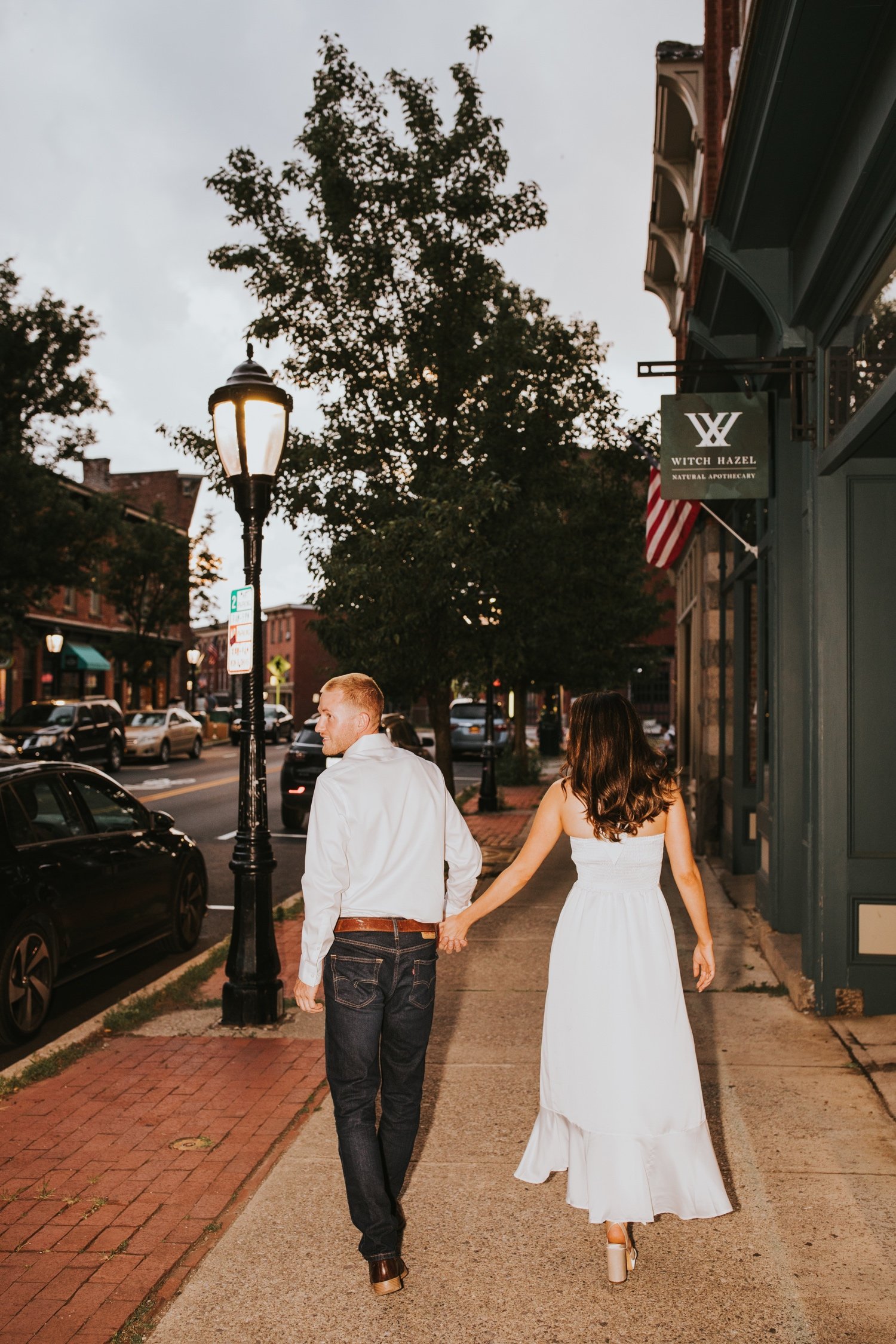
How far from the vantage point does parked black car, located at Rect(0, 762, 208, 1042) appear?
649 cm

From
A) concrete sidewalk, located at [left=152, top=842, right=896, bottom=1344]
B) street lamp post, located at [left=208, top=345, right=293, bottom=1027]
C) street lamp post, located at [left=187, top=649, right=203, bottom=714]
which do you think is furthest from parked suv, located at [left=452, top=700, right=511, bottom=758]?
concrete sidewalk, located at [left=152, top=842, right=896, bottom=1344]

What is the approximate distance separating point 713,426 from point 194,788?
60.6ft

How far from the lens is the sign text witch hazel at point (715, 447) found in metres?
7.98

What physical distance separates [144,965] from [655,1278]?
231 inches

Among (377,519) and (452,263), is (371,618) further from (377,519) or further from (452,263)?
(452,263)

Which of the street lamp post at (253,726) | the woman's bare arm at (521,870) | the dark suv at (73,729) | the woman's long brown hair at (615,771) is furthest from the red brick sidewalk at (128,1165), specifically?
the dark suv at (73,729)

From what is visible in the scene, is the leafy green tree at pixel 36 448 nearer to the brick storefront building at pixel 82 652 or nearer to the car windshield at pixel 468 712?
the brick storefront building at pixel 82 652

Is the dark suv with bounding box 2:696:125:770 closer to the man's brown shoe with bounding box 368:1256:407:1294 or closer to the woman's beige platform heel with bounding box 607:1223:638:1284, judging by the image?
the man's brown shoe with bounding box 368:1256:407:1294

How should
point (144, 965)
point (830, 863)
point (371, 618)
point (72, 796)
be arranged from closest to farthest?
point (830, 863) < point (72, 796) < point (144, 965) < point (371, 618)

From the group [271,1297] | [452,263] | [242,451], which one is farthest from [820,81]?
[452,263]

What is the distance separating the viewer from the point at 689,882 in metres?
3.76

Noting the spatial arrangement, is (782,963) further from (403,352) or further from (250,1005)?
(403,352)

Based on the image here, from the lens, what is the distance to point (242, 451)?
23.1 ft

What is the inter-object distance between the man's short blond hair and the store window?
330 centimetres
